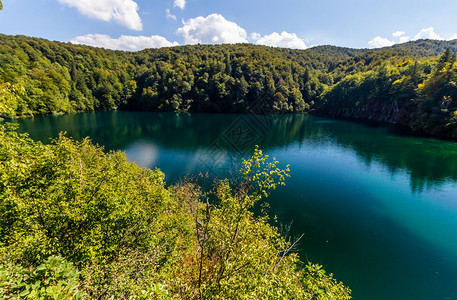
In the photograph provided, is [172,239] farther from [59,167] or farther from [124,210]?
[59,167]

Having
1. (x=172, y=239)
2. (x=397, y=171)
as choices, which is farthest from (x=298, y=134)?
(x=172, y=239)

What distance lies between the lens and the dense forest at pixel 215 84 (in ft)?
240

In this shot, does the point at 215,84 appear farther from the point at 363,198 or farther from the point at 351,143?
the point at 363,198

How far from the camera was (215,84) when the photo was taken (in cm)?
11456

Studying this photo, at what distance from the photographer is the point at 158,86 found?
118 meters

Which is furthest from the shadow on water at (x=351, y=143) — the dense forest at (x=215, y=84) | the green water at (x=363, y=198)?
the dense forest at (x=215, y=84)

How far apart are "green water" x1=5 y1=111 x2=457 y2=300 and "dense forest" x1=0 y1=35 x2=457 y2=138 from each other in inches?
1178

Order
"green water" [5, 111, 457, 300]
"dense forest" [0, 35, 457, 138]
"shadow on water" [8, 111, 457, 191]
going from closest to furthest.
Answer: "green water" [5, 111, 457, 300]
"shadow on water" [8, 111, 457, 191]
"dense forest" [0, 35, 457, 138]

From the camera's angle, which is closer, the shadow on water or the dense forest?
the shadow on water

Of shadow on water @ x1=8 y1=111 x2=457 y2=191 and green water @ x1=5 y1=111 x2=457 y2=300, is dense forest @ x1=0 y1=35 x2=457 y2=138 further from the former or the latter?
green water @ x1=5 y1=111 x2=457 y2=300

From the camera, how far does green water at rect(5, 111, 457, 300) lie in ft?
51.2

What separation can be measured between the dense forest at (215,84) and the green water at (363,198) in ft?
98.2

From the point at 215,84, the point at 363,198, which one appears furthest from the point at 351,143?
the point at 215,84

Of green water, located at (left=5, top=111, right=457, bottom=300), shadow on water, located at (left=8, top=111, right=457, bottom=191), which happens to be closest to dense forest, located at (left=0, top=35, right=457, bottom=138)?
shadow on water, located at (left=8, top=111, right=457, bottom=191)
